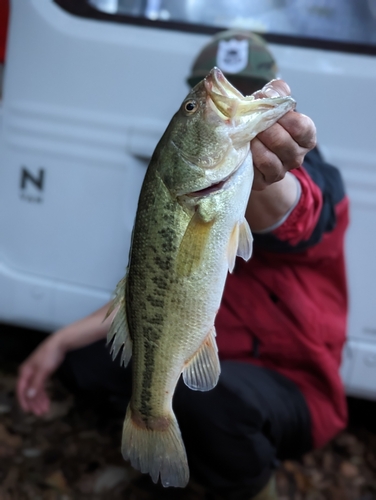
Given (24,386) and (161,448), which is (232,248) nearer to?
(161,448)

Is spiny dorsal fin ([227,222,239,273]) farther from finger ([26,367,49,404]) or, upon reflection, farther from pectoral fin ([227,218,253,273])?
finger ([26,367,49,404])

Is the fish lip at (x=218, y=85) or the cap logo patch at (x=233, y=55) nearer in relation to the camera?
the fish lip at (x=218, y=85)

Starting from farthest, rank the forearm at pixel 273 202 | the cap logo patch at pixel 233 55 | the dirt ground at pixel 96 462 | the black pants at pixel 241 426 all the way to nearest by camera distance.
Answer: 1. the dirt ground at pixel 96 462
2. the cap logo patch at pixel 233 55
3. the black pants at pixel 241 426
4. the forearm at pixel 273 202

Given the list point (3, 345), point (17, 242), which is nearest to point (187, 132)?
point (17, 242)

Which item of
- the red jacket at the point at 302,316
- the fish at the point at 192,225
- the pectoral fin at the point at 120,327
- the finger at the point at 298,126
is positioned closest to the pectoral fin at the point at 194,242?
the fish at the point at 192,225

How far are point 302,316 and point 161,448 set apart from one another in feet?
2.45

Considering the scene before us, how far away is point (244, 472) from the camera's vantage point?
1588mm

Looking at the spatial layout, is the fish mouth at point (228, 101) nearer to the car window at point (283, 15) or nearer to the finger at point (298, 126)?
the finger at point (298, 126)

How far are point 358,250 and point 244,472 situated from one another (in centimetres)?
89

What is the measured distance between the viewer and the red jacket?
162 cm

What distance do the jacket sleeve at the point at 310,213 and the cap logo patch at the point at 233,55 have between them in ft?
1.29

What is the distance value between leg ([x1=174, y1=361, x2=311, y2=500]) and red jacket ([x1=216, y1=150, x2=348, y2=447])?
7cm

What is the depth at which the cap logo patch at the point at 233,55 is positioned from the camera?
1676 mm

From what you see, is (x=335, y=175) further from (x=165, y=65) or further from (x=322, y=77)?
(x=165, y=65)
